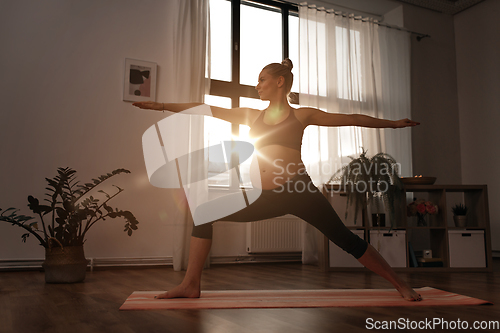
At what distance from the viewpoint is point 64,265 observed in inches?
105

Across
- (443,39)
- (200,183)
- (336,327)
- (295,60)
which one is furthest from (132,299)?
(443,39)

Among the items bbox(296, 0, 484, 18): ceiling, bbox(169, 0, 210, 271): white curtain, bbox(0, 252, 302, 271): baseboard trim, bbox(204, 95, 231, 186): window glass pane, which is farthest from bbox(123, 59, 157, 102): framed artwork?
bbox(296, 0, 484, 18): ceiling

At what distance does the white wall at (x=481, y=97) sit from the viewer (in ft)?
16.4

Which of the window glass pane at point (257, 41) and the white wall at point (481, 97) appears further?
the white wall at point (481, 97)

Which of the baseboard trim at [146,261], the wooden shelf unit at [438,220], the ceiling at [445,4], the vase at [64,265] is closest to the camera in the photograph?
the vase at [64,265]

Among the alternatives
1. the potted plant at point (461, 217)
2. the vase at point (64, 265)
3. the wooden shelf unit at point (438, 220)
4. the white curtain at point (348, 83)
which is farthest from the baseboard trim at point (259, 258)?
the potted plant at point (461, 217)

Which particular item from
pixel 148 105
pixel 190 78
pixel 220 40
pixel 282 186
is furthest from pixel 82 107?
pixel 282 186

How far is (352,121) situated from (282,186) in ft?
1.80

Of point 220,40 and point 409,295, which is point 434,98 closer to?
point 220,40

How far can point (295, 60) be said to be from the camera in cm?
466

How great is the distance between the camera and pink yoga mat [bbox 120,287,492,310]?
181cm

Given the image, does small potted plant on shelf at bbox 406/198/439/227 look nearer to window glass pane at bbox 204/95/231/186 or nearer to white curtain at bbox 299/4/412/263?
white curtain at bbox 299/4/412/263

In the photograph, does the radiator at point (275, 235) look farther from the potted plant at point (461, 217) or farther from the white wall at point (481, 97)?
the white wall at point (481, 97)

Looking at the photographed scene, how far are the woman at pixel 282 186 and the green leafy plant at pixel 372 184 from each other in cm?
166
